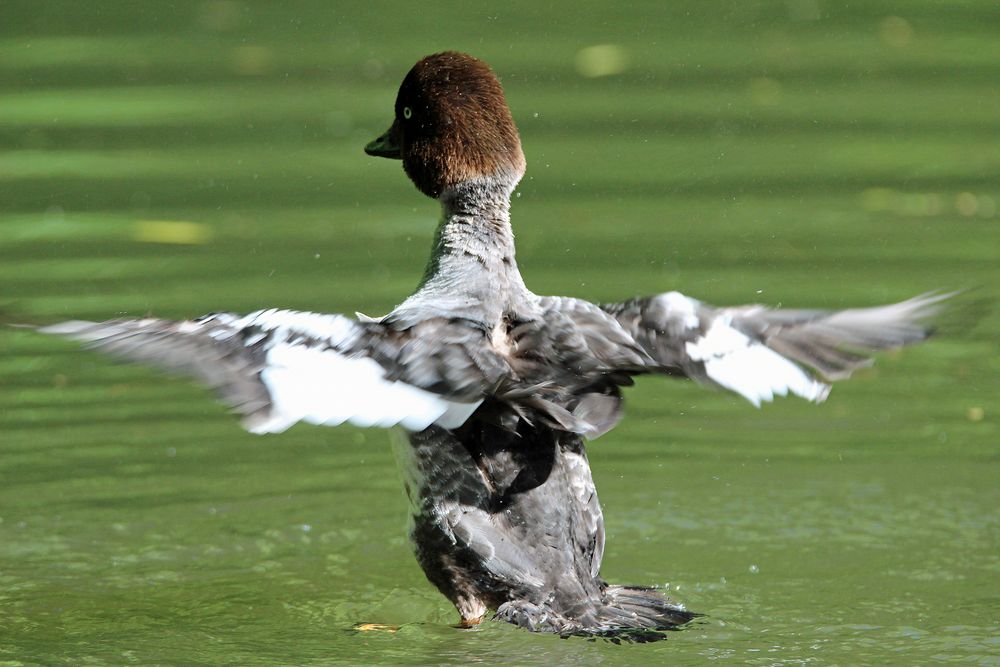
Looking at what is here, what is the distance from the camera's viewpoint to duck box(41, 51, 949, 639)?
5.75 m

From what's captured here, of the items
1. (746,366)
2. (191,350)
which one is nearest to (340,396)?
(191,350)

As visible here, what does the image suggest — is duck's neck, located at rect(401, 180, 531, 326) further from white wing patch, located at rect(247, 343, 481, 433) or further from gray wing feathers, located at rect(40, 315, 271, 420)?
gray wing feathers, located at rect(40, 315, 271, 420)

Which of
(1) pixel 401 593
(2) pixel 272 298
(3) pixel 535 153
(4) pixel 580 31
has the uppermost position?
(4) pixel 580 31

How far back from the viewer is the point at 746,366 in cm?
A: 639

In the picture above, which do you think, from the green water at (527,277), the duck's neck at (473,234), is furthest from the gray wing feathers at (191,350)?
the duck's neck at (473,234)

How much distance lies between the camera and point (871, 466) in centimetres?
846

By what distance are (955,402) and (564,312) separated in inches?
132

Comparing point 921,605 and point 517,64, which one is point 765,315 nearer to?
point 921,605

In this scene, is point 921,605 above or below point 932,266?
below

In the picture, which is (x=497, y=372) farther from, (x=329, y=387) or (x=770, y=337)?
(x=770, y=337)

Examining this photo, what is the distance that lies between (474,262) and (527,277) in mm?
Result: 3096

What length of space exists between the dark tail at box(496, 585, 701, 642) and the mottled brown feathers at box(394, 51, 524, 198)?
1.78m

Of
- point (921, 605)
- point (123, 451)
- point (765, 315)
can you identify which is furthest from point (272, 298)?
point (921, 605)

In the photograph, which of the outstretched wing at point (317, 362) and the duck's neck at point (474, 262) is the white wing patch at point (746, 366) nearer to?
the duck's neck at point (474, 262)
